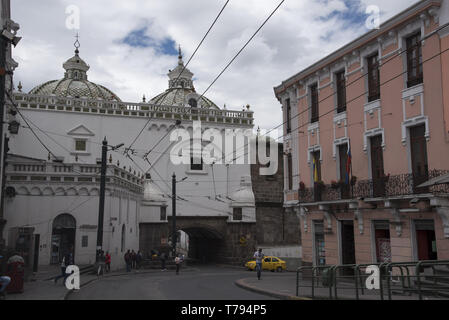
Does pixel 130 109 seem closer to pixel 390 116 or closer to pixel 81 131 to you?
pixel 81 131

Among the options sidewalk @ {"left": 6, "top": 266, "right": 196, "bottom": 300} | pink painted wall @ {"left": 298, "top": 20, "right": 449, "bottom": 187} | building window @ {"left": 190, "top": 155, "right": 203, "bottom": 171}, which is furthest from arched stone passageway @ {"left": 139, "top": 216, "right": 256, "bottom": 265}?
pink painted wall @ {"left": 298, "top": 20, "right": 449, "bottom": 187}

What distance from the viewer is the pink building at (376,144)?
14.4m

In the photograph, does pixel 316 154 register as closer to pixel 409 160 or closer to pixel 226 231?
pixel 409 160

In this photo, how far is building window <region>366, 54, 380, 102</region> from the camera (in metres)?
17.1

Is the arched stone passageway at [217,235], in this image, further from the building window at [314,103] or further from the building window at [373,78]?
the building window at [373,78]

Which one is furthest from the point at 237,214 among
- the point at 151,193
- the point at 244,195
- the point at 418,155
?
the point at 418,155

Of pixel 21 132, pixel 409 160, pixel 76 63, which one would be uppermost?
pixel 76 63

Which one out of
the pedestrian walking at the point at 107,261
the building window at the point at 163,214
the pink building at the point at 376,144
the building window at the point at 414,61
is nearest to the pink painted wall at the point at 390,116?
the pink building at the point at 376,144

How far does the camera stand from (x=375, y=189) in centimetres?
1653

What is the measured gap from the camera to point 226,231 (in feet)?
123

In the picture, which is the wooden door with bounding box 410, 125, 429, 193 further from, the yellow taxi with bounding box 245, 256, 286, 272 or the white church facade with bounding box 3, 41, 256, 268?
the white church facade with bounding box 3, 41, 256, 268
